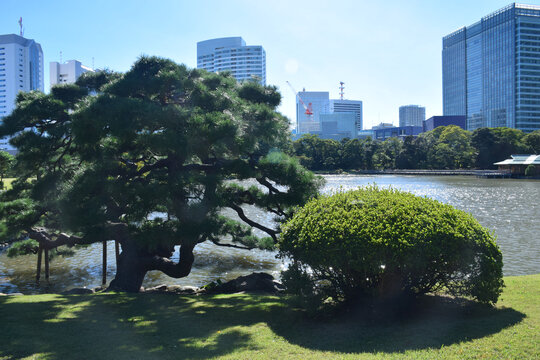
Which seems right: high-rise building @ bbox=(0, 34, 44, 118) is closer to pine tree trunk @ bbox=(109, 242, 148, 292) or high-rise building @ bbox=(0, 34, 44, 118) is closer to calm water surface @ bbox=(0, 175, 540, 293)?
calm water surface @ bbox=(0, 175, 540, 293)

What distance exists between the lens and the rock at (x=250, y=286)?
9188 mm

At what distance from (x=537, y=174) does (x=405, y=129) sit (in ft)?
357

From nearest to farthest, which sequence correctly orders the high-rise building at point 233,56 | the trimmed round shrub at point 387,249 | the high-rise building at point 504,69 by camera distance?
the trimmed round shrub at point 387,249 < the high-rise building at point 504,69 < the high-rise building at point 233,56

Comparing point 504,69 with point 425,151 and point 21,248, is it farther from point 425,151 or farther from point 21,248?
point 21,248

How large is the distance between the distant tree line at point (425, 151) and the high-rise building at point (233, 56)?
52022 mm

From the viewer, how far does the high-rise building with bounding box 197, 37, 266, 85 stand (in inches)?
5108

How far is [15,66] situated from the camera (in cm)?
11488

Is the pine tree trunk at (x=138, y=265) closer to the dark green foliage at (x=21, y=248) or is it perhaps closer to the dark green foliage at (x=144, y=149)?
the dark green foliage at (x=144, y=149)

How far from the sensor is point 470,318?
5.31 metres

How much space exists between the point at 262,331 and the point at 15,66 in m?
137

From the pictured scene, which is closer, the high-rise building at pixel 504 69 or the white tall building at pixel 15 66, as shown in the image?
the high-rise building at pixel 504 69

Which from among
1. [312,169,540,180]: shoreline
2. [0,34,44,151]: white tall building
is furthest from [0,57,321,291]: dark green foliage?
[0,34,44,151]: white tall building

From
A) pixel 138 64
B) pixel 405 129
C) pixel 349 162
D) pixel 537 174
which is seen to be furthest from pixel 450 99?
pixel 138 64

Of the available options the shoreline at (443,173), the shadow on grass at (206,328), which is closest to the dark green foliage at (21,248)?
the shadow on grass at (206,328)
